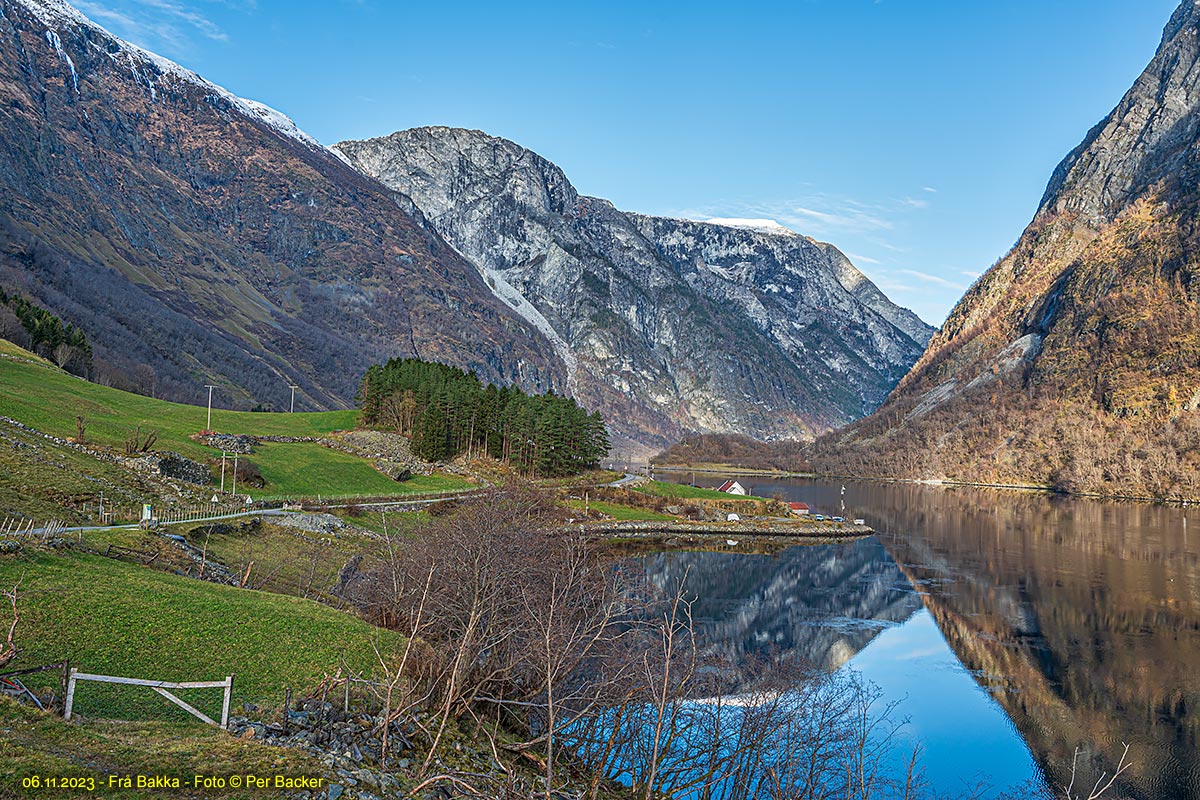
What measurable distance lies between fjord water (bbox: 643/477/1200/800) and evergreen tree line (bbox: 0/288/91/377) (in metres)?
72.7

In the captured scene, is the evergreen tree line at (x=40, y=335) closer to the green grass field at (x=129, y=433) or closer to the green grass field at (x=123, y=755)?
the green grass field at (x=129, y=433)

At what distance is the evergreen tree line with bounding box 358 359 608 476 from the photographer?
100m

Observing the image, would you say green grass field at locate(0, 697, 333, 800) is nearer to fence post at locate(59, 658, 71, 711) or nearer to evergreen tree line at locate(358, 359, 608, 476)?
fence post at locate(59, 658, 71, 711)

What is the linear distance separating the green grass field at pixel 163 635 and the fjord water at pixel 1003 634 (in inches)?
960

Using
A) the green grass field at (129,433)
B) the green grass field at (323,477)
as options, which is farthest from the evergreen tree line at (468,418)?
the green grass field at (323,477)

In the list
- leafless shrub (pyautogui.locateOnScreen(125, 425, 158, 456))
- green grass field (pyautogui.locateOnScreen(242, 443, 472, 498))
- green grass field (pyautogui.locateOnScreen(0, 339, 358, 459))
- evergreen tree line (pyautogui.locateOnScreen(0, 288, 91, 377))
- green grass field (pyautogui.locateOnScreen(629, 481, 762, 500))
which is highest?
evergreen tree line (pyautogui.locateOnScreen(0, 288, 91, 377))

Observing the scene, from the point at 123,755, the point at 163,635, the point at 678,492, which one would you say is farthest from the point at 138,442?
the point at 678,492

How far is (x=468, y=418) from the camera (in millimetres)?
104312

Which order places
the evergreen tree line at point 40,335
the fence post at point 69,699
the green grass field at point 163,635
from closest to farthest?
the fence post at point 69,699 < the green grass field at point 163,635 < the evergreen tree line at point 40,335

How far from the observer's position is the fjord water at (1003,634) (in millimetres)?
34438

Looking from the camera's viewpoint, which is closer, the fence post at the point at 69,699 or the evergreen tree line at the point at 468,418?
the fence post at the point at 69,699

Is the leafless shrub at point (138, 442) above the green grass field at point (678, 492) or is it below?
above

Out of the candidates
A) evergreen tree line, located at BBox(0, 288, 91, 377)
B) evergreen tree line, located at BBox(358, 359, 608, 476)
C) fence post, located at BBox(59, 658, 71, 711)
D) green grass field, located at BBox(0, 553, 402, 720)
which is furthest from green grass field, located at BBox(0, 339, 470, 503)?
fence post, located at BBox(59, 658, 71, 711)

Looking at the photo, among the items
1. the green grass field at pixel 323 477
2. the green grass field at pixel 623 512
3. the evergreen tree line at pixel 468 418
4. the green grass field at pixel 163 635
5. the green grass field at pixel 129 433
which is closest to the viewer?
the green grass field at pixel 163 635
